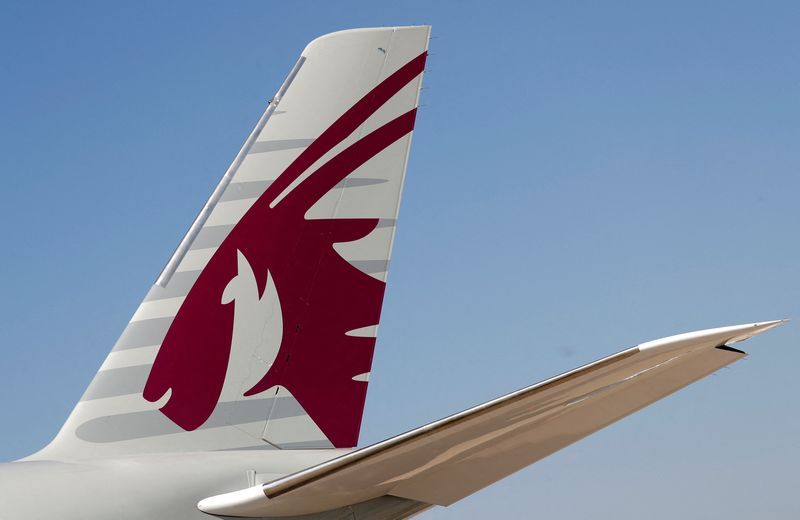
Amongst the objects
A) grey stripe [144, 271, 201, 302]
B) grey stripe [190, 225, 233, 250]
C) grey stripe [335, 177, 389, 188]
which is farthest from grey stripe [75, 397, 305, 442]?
grey stripe [335, 177, 389, 188]

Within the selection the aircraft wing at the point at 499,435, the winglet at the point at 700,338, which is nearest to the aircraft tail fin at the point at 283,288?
the aircraft wing at the point at 499,435

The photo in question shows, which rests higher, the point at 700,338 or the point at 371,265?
Answer: the point at 371,265

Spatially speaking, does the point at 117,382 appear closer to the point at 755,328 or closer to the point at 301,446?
the point at 301,446

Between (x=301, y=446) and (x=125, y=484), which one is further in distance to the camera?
(x=301, y=446)

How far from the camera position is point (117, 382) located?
8.46 metres

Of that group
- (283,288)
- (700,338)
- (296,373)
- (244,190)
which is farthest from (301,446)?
(700,338)

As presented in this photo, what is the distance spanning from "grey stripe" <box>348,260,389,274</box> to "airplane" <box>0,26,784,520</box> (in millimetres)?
21

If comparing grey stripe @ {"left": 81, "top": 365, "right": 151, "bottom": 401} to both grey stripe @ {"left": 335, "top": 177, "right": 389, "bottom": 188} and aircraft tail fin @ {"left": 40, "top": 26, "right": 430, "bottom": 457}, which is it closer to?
aircraft tail fin @ {"left": 40, "top": 26, "right": 430, "bottom": 457}

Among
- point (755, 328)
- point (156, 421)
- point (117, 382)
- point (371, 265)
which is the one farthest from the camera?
point (371, 265)

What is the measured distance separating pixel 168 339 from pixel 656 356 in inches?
198

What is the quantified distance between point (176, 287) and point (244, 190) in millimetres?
1196

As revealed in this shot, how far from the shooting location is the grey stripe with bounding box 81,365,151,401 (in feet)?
27.6

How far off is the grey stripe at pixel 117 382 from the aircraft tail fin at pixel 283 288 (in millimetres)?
13

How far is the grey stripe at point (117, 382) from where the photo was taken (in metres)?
8.42
